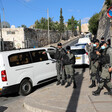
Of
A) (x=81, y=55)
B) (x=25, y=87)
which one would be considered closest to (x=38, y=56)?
(x=25, y=87)

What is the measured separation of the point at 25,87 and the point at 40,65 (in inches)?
44.8

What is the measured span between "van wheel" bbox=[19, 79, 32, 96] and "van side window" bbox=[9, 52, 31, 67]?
750 mm

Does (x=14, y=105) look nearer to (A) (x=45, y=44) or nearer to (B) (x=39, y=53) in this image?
(B) (x=39, y=53)

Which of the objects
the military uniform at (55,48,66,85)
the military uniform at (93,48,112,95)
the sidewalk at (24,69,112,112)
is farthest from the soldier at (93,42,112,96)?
the military uniform at (55,48,66,85)

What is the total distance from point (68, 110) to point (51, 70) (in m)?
3.18

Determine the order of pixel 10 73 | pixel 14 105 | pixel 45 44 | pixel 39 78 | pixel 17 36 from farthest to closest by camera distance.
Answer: pixel 45 44
pixel 17 36
pixel 39 78
pixel 10 73
pixel 14 105

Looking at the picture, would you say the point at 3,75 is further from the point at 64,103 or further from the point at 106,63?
Result: the point at 106,63

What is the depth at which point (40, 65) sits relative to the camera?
633 cm

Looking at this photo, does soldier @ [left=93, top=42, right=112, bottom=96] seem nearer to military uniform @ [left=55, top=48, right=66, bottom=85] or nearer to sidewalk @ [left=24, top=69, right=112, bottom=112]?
sidewalk @ [left=24, top=69, right=112, bottom=112]

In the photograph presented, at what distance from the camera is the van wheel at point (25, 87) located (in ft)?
18.4

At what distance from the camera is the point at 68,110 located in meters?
3.94

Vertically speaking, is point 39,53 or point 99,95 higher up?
point 39,53

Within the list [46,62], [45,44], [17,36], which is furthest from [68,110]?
[45,44]

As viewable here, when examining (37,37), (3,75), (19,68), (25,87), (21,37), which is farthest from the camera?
(37,37)
